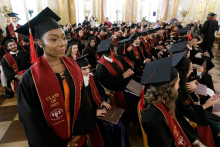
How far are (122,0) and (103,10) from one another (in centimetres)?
355

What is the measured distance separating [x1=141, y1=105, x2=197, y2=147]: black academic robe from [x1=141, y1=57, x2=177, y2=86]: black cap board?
0.28m

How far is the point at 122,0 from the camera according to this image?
57.3 ft

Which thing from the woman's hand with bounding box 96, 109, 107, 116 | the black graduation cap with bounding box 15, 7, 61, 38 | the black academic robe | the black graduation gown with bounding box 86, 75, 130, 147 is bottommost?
the black graduation gown with bounding box 86, 75, 130, 147

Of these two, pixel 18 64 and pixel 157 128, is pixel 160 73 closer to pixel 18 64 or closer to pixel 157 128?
pixel 157 128

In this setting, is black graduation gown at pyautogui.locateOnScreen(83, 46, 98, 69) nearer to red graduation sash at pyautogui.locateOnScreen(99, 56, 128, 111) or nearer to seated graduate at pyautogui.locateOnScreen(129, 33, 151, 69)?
seated graduate at pyautogui.locateOnScreen(129, 33, 151, 69)

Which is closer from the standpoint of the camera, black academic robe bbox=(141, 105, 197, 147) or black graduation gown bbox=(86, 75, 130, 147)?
black academic robe bbox=(141, 105, 197, 147)

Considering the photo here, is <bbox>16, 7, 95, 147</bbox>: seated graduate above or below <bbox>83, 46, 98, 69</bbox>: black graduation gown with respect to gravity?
above

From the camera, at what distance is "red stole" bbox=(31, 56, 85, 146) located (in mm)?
1028

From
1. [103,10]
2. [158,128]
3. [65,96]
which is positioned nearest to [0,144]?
[65,96]

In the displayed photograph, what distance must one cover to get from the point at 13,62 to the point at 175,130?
3669 mm

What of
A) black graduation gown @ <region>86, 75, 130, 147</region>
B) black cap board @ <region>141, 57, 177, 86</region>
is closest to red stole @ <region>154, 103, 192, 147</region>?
black cap board @ <region>141, 57, 177, 86</region>

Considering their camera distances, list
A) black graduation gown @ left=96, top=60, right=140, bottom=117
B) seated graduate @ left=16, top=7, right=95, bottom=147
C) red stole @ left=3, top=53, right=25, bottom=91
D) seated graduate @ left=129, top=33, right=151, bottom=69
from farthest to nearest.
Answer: seated graduate @ left=129, top=33, right=151, bottom=69 → red stole @ left=3, top=53, right=25, bottom=91 → black graduation gown @ left=96, top=60, right=140, bottom=117 → seated graduate @ left=16, top=7, right=95, bottom=147

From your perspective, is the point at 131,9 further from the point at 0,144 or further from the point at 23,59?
the point at 0,144

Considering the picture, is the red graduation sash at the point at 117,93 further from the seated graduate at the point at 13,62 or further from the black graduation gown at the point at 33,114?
the seated graduate at the point at 13,62
